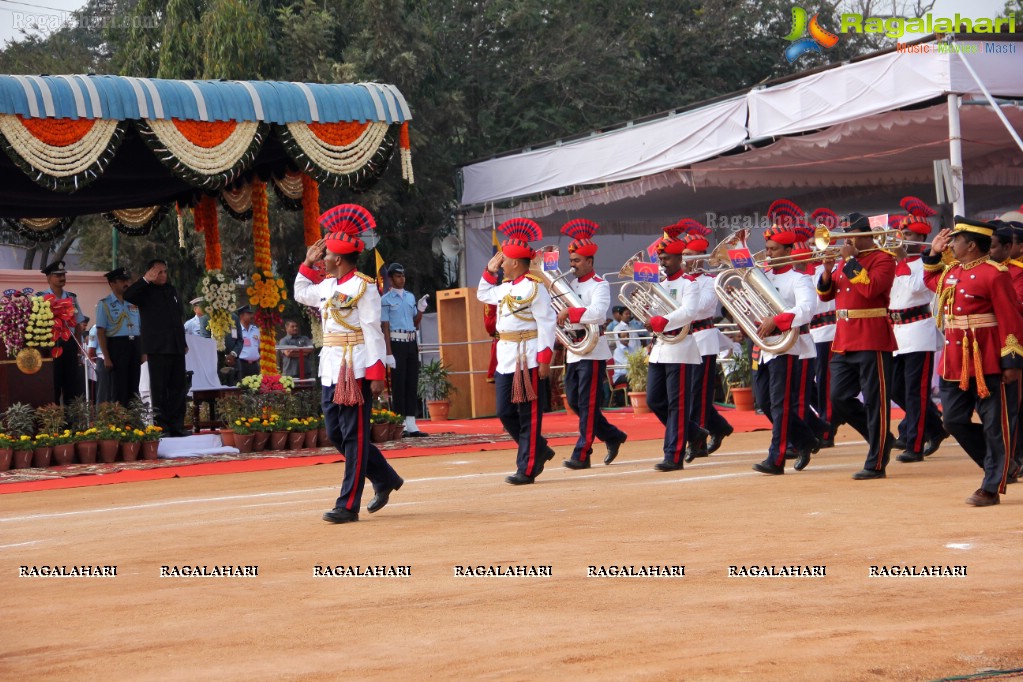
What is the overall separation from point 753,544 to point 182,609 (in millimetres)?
2693

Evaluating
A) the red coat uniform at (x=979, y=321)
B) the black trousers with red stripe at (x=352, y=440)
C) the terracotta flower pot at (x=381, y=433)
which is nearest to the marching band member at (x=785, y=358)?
the red coat uniform at (x=979, y=321)

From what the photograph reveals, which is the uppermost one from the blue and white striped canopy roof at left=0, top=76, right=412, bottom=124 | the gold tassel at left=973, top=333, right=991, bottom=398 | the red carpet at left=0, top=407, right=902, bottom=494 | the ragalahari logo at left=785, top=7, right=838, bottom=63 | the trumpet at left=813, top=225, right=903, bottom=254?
the ragalahari logo at left=785, top=7, right=838, bottom=63

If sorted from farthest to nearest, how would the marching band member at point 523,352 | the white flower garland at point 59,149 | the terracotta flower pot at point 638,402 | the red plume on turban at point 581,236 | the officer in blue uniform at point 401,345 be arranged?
1. the terracotta flower pot at point 638,402
2. the officer in blue uniform at point 401,345
3. the white flower garland at point 59,149
4. the red plume on turban at point 581,236
5. the marching band member at point 523,352

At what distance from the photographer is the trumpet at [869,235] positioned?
9828 millimetres

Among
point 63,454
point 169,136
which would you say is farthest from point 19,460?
point 169,136

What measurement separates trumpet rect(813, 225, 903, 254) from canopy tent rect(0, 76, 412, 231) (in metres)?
6.24

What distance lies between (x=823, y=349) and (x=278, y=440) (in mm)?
5893

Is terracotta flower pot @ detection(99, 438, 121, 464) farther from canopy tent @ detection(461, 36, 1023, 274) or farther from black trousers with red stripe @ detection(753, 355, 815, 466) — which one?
canopy tent @ detection(461, 36, 1023, 274)

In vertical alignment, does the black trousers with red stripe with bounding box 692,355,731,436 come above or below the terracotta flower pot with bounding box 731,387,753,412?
above

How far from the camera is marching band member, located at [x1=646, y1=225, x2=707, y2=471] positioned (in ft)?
36.2

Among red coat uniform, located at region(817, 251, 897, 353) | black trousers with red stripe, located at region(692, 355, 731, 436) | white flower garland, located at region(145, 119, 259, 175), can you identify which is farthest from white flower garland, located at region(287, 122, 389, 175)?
red coat uniform, located at region(817, 251, 897, 353)

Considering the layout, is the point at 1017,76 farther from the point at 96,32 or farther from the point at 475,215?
the point at 96,32

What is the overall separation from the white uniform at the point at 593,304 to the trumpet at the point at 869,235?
1.76m

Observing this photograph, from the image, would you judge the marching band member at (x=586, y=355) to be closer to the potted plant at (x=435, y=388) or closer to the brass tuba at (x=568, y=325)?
the brass tuba at (x=568, y=325)
